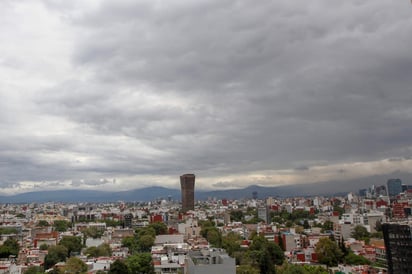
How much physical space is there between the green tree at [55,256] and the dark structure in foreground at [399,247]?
16.0m

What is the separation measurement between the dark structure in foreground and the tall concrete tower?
172ft

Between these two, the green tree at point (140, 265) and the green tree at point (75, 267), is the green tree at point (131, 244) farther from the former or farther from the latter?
the green tree at point (140, 265)

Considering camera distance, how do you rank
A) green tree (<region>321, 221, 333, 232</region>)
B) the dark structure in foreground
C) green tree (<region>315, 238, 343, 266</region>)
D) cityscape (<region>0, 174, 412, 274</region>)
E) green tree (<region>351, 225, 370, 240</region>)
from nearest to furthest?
the dark structure in foreground → cityscape (<region>0, 174, 412, 274</region>) → green tree (<region>315, 238, 343, 266</region>) → green tree (<region>351, 225, 370, 240</region>) → green tree (<region>321, 221, 333, 232</region>)

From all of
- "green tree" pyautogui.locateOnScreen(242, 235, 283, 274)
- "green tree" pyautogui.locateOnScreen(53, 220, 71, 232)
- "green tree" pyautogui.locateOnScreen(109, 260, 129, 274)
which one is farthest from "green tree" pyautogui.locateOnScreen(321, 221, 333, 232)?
"green tree" pyautogui.locateOnScreen(53, 220, 71, 232)

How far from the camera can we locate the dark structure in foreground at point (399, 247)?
13117mm

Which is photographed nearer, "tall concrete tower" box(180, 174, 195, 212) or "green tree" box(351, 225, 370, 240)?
"green tree" box(351, 225, 370, 240)

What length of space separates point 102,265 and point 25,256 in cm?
688

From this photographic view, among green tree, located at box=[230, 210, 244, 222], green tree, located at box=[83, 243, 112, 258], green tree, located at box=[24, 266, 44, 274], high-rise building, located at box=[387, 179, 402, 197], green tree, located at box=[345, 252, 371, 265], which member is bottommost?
green tree, located at box=[345, 252, 371, 265]

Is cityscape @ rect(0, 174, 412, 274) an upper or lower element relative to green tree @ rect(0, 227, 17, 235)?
lower

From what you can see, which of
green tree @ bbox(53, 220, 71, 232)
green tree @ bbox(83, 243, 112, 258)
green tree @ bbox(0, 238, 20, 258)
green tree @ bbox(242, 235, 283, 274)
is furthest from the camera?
green tree @ bbox(53, 220, 71, 232)

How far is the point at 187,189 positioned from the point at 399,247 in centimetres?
5354

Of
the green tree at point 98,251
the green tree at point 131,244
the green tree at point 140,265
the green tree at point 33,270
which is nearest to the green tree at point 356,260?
the green tree at point 140,265

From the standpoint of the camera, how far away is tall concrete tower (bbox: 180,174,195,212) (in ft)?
216

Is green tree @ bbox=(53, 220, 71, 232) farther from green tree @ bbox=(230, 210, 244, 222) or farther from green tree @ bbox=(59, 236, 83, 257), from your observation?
green tree @ bbox=(230, 210, 244, 222)
